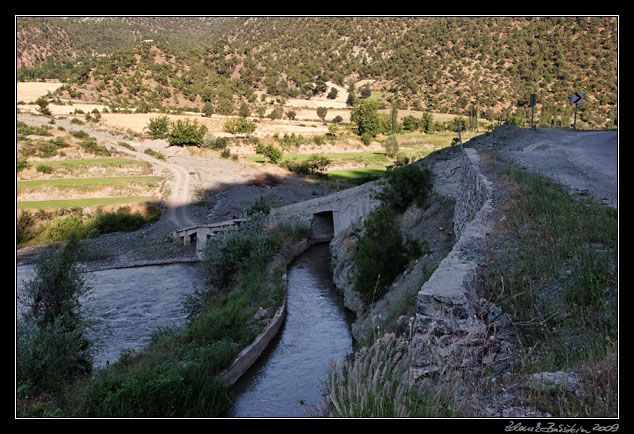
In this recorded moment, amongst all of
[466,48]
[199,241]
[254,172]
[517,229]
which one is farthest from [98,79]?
[517,229]

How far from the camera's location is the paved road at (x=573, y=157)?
31.2ft

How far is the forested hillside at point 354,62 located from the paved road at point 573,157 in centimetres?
2130

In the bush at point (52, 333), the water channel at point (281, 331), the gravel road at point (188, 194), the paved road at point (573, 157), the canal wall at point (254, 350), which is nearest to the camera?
the paved road at point (573, 157)

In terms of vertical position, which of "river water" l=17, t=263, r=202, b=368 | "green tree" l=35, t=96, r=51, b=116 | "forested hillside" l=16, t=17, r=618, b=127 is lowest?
"river water" l=17, t=263, r=202, b=368

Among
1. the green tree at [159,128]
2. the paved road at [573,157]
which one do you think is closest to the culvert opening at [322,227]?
the paved road at [573,157]

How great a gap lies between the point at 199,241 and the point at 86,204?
1382 centimetres

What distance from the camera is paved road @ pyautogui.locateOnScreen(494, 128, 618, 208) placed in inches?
375

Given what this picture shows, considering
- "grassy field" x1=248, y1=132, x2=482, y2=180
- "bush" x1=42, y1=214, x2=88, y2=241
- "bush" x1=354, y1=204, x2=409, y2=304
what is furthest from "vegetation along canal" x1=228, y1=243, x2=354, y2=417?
"grassy field" x1=248, y1=132, x2=482, y2=180

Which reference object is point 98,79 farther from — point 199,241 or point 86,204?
point 199,241

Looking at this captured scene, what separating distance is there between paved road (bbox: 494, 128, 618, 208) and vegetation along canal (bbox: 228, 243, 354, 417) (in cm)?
644

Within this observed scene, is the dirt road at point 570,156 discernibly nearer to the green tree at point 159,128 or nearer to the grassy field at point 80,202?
the grassy field at point 80,202

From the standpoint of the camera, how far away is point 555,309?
565 cm

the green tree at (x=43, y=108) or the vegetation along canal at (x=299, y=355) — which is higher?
the green tree at (x=43, y=108)

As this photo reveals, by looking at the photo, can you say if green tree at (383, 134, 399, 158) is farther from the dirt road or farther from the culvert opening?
the dirt road
